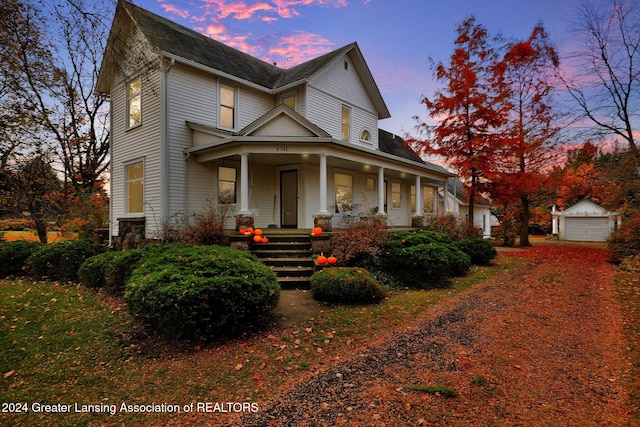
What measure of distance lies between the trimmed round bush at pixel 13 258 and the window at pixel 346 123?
11874 millimetres

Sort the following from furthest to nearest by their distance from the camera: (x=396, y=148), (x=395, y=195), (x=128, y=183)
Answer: (x=396, y=148) → (x=395, y=195) → (x=128, y=183)

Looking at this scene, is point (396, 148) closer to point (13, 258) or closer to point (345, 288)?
point (345, 288)

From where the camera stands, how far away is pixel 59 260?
870 centimetres

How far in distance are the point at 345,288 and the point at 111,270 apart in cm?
506

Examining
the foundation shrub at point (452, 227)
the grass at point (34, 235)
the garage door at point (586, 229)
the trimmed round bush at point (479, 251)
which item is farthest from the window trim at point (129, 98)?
the garage door at point (586, 229)

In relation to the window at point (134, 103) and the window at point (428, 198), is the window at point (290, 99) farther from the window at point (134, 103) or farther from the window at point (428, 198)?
the window at point (428, 198)

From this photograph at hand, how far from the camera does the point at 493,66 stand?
1391 centimetres

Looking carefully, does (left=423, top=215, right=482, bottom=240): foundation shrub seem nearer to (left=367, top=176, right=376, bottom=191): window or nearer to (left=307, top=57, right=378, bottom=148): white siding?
(left=367, top=176, right=376, bottom=191): window

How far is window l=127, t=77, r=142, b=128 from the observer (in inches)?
457

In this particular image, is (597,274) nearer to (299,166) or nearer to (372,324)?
(372,324)

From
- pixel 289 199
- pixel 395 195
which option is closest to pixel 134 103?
pixel 289 199

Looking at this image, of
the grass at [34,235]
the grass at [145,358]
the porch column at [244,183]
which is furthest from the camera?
the grass at [34,235]

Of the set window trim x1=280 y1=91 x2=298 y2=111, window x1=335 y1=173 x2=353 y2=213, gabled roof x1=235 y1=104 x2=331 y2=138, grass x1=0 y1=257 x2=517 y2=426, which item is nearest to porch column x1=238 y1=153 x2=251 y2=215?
gabled roof x1=235 y1=104 x2=331 y2=138

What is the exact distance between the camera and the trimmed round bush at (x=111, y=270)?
6652 millimetres
